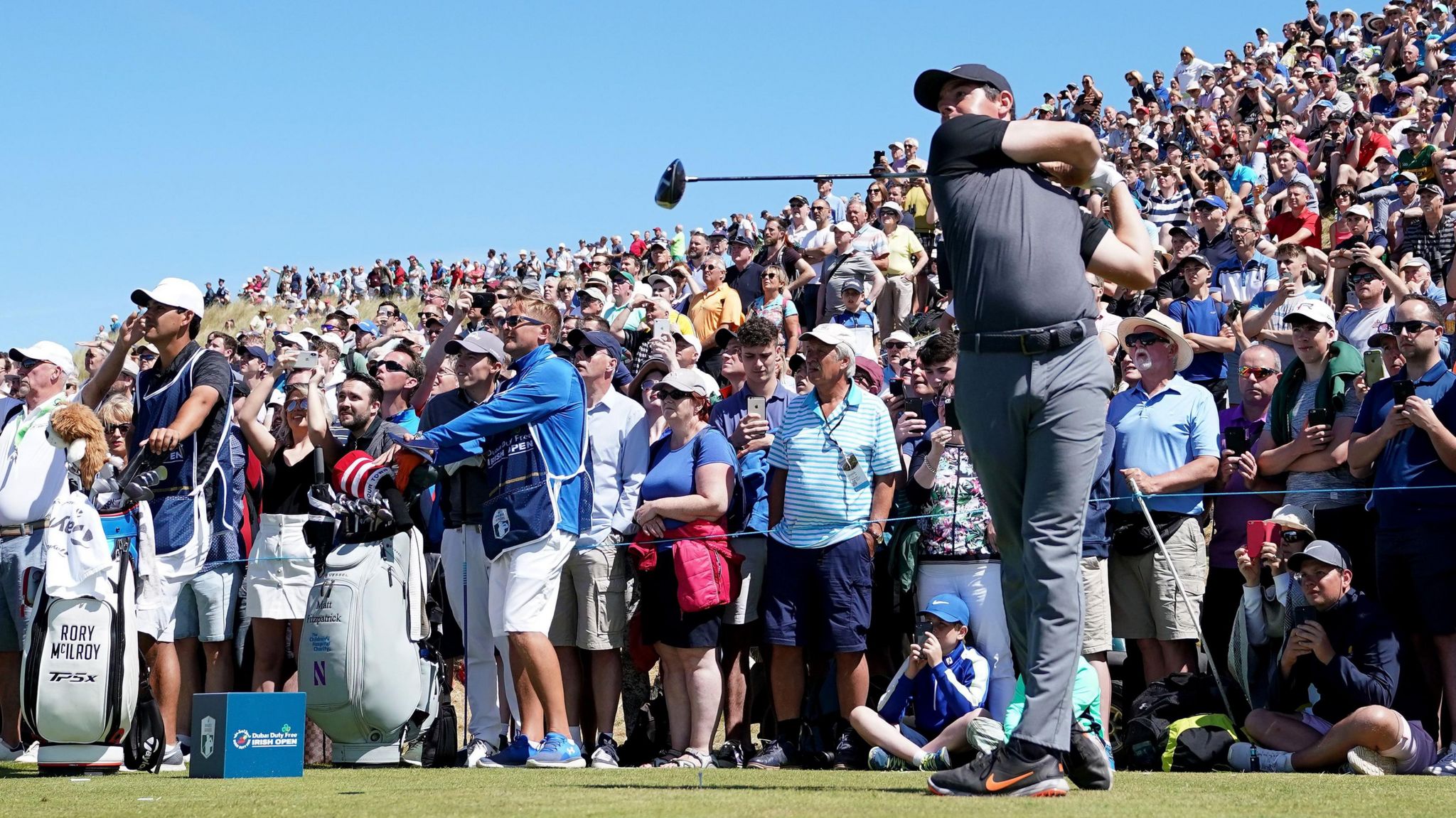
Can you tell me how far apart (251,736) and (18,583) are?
2.41 m

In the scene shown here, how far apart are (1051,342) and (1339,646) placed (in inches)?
137

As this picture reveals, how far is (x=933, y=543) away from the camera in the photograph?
8508mm

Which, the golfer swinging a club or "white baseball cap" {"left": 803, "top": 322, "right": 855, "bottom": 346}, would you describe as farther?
"white baseball cap" {"left": 803, "top": 322, "right": 855, "bottom": 346}

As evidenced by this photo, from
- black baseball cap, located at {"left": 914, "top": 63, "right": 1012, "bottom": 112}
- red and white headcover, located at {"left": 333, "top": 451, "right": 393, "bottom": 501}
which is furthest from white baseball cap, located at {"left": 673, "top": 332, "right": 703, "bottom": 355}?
black baseball cap, located at {"left": 914, "top": 63, "right": 1012, "bottom": 112}

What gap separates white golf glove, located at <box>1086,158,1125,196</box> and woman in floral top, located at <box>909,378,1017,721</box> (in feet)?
10.3

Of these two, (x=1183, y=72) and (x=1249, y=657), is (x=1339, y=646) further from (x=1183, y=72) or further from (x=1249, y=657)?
(x=1183, y=72)

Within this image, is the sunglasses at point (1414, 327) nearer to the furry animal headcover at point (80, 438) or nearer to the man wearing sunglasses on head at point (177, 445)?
the man wearing sunglasses on head at point (177, 445)

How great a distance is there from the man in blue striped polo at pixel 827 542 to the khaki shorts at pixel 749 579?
27cm

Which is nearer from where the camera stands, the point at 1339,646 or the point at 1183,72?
the point at 1339,646

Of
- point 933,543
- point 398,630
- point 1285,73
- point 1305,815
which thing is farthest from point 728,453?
point 1285,73

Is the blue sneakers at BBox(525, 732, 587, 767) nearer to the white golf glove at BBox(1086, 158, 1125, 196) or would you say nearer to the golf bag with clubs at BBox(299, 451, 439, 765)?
the golf bag with clubs at BBox(299, 451, 439, 765)

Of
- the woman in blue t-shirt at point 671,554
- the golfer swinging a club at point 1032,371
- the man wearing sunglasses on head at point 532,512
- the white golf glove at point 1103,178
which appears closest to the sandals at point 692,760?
the woman in blue t-shirt at point 671,554

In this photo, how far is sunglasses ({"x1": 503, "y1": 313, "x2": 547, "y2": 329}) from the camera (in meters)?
8.79

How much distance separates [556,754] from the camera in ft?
26.8
